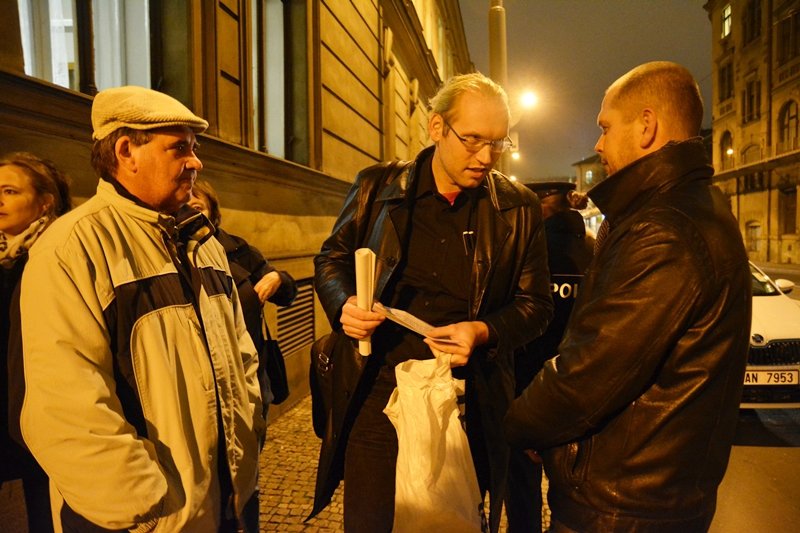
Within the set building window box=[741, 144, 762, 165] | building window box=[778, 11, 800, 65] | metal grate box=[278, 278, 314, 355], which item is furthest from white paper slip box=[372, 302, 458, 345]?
building window box=[741, 144, 762, 165]

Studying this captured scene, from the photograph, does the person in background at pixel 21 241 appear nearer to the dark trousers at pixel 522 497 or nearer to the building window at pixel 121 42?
the building window at pixel 121 42

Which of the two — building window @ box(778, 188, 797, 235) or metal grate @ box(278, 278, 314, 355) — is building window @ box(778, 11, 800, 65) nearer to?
building window @ box(778, 188, 797, 235)

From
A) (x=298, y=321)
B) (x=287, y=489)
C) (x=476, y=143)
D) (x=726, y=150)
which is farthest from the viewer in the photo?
(x=726, y=150)

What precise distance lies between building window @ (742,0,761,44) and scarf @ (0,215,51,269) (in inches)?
1601

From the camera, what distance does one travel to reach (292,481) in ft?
12.6

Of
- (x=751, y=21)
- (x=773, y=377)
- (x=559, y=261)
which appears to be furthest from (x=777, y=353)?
(x=751, y=21)

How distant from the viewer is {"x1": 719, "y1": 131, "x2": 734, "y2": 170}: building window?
36000 millimetres

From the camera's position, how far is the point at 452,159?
214 centimetres

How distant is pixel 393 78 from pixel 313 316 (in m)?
6.27

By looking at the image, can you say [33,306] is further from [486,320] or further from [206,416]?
[486,320]

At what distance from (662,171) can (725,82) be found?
144ft

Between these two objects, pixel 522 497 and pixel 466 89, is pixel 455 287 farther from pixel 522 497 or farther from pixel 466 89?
pixel 522 497

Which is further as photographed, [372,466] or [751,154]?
[751,154]

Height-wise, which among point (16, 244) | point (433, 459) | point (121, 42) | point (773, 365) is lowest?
point (773, 365)
